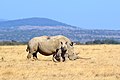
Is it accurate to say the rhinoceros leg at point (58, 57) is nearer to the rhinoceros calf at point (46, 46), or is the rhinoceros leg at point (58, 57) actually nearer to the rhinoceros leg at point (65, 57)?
the rhinoceros calf at point (46, 46)

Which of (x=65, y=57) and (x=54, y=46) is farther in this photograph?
(x=54, y=46)

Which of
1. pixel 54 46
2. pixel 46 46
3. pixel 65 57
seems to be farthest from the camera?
pixel 46 46

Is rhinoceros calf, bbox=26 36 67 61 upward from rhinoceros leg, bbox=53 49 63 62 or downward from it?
upward

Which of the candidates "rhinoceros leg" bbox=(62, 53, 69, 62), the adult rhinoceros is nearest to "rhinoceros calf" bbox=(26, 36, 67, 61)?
the adult rhinoceros

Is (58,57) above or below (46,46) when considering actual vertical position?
below

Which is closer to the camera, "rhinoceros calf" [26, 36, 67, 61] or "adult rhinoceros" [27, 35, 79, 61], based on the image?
"adult rhinoceros" [27, 35, 79, 61]

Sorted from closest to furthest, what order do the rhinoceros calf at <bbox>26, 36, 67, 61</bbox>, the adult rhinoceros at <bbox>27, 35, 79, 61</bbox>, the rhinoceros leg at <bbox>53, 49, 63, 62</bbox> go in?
the rhinoceros leg at <bbox>53, 49, 63, 62</bbox> < the adult rhinoceros at <bbox>27, 35, 79, 61</bbox> < the rhinoceros calf at <bbox>26, 36, 67, 61</bbox>

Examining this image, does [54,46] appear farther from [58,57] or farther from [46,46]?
[58,57]

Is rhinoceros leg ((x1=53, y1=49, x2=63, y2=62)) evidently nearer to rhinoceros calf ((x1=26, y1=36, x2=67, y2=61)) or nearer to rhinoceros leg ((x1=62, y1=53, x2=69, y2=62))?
rhinoceros calf ((x1=26, y1=36, x2=67, y2=61))

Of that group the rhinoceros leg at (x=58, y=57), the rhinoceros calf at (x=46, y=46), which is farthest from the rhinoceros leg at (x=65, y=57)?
the rhinoceros calf at (x=46, y=46)

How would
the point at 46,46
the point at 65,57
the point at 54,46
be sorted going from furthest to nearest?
the point at 46,46
the point at 54,46
the point at 65,57

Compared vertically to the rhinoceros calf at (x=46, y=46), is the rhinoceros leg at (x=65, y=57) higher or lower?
lower

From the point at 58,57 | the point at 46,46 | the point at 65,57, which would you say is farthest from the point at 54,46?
the point at 65,57

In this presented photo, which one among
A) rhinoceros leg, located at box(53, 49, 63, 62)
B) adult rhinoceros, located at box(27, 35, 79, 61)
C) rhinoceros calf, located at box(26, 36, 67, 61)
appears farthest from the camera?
rhinoceros calf, located at box(26, 36, 67, 61)
